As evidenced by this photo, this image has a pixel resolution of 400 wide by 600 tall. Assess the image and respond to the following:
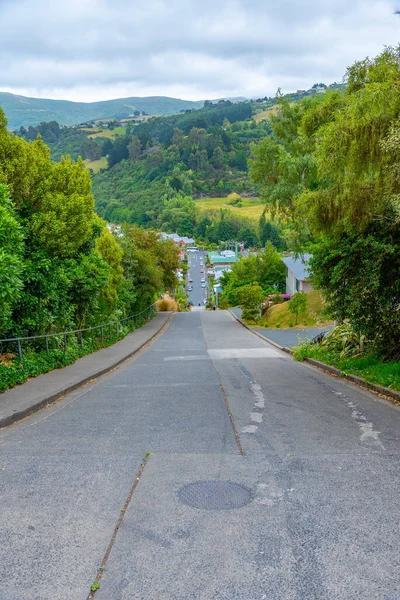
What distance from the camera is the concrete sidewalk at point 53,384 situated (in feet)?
27.7

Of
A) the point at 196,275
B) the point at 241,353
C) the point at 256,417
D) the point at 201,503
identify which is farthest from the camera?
the point at 196,275

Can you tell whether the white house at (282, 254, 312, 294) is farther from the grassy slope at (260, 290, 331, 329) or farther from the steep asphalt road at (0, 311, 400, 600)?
the steep asphalt road at (0, 311, 400, 600)

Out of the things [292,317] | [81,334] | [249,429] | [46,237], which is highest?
[46,237]

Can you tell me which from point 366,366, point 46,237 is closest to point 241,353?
point 366,366

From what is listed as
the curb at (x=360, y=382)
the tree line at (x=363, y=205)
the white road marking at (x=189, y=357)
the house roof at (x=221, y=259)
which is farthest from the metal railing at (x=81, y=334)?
the house roof at (x=221, y=259)

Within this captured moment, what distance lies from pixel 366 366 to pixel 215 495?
8.60 metres

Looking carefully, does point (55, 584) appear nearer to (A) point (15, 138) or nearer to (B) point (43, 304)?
(B) point (43, 304)

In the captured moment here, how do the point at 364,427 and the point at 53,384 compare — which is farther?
the point at 53,384

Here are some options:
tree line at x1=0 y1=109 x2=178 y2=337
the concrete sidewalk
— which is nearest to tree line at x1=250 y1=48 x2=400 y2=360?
tree line at x1=0 y1=109 x2=178 y2=337

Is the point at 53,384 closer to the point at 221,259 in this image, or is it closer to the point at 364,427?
the point at 364,427

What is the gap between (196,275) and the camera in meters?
139

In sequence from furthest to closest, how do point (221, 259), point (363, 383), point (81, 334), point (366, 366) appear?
1. point (221, 259)
2. point (81, 334)
3. point (366, 366)
4. point (363, 383)

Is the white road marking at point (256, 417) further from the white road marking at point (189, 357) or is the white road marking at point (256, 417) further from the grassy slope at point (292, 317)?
the grassy slope at point (292, 317)

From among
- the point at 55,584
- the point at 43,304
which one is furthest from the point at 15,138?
the point at 55,584
